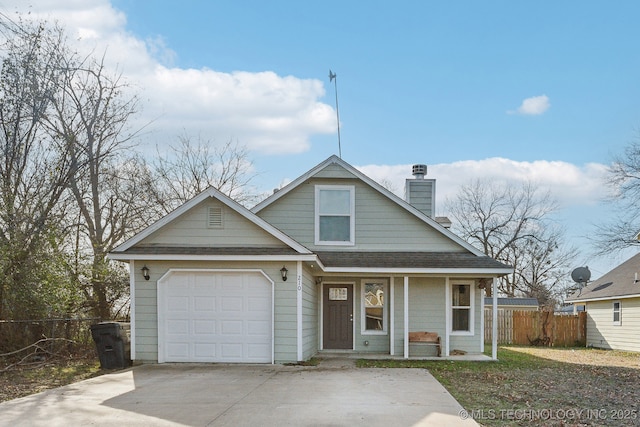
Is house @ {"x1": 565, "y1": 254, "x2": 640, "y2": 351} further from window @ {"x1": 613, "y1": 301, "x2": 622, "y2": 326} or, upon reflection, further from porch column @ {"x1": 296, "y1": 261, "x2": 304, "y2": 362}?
porch column @ {"x1": 296, "y1": 261, "x2": 304, "y2": 362}

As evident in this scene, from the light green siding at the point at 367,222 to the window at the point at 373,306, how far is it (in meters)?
1.15

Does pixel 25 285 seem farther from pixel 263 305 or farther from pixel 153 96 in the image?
pixel 153 96

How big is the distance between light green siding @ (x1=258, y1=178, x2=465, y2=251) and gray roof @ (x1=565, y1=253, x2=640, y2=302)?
938cm

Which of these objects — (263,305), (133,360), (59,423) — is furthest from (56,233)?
(59,423)

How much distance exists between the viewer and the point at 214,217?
42.3ft

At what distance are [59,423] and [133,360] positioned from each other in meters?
5.67

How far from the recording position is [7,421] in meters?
7.12

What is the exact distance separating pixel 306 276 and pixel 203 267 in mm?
2441

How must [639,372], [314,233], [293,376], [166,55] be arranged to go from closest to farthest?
[293,376] → [639,372] → [166,55] → [314,233]

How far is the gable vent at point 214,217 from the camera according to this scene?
12867 mm

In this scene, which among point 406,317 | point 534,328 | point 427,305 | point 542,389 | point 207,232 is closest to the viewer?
point 542,389

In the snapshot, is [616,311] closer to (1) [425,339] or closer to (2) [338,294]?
(1) [425,339]

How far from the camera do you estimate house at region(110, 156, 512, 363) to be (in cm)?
1258

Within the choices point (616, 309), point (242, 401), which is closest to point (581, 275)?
point (616, 309)
